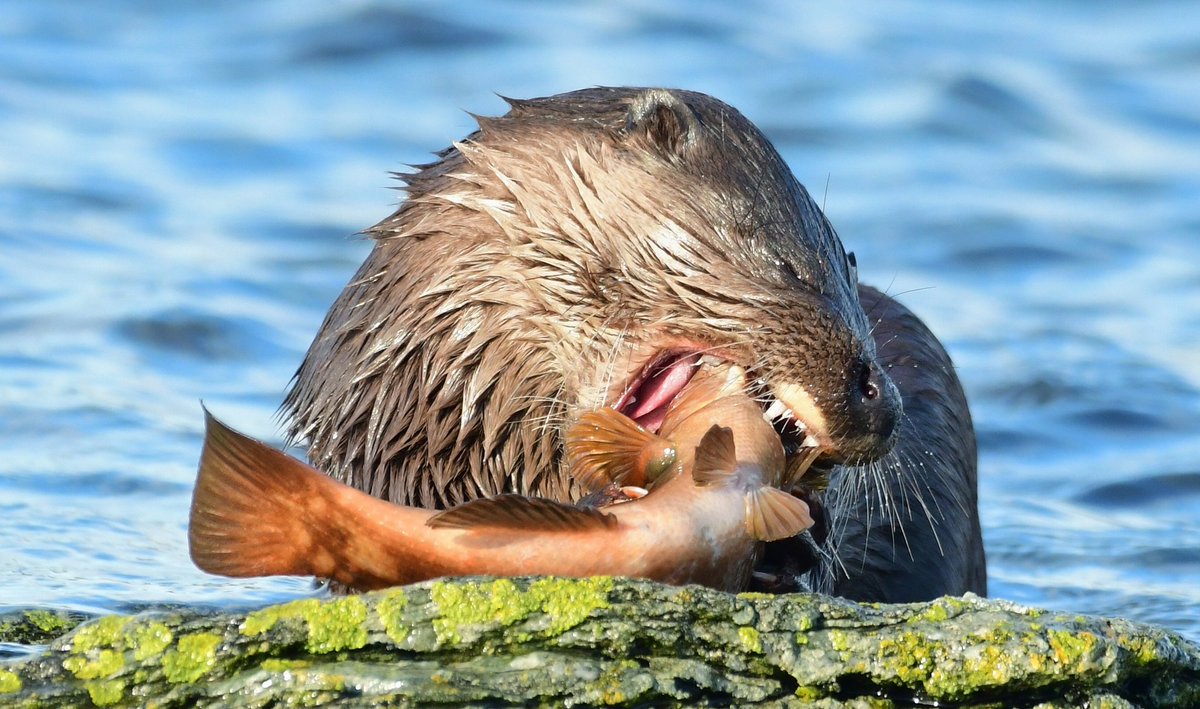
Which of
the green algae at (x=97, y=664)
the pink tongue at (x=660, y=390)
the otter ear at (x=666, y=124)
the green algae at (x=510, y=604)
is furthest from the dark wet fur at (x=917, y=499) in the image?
the green algae at (x=97, y=664)

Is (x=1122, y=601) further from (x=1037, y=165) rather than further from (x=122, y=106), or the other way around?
(x=122, y=106)

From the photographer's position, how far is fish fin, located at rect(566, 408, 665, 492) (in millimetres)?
3000

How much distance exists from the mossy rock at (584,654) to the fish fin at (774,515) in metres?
0.10

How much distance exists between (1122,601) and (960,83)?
672cm

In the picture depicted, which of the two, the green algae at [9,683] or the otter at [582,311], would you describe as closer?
the green algae at [9,683]

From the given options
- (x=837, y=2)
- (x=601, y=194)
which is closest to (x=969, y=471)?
(x=601, y=194)

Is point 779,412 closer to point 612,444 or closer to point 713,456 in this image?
point 612,444

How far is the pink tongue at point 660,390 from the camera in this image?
3.46 metres

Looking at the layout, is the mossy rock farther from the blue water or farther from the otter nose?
the blue water

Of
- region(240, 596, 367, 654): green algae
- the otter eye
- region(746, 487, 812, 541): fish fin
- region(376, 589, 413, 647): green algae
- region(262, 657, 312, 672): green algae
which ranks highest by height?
the otter eye

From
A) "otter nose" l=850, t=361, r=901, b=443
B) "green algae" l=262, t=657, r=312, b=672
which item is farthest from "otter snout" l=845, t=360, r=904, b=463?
"green algae" l=262, t=657, r=312, b=672

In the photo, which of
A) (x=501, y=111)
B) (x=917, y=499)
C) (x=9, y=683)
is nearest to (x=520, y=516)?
(x=9, y=683)

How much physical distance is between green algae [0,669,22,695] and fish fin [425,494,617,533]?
566 millimetres

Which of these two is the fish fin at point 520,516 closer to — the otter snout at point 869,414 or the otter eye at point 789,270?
the otter snout at point 869,414
